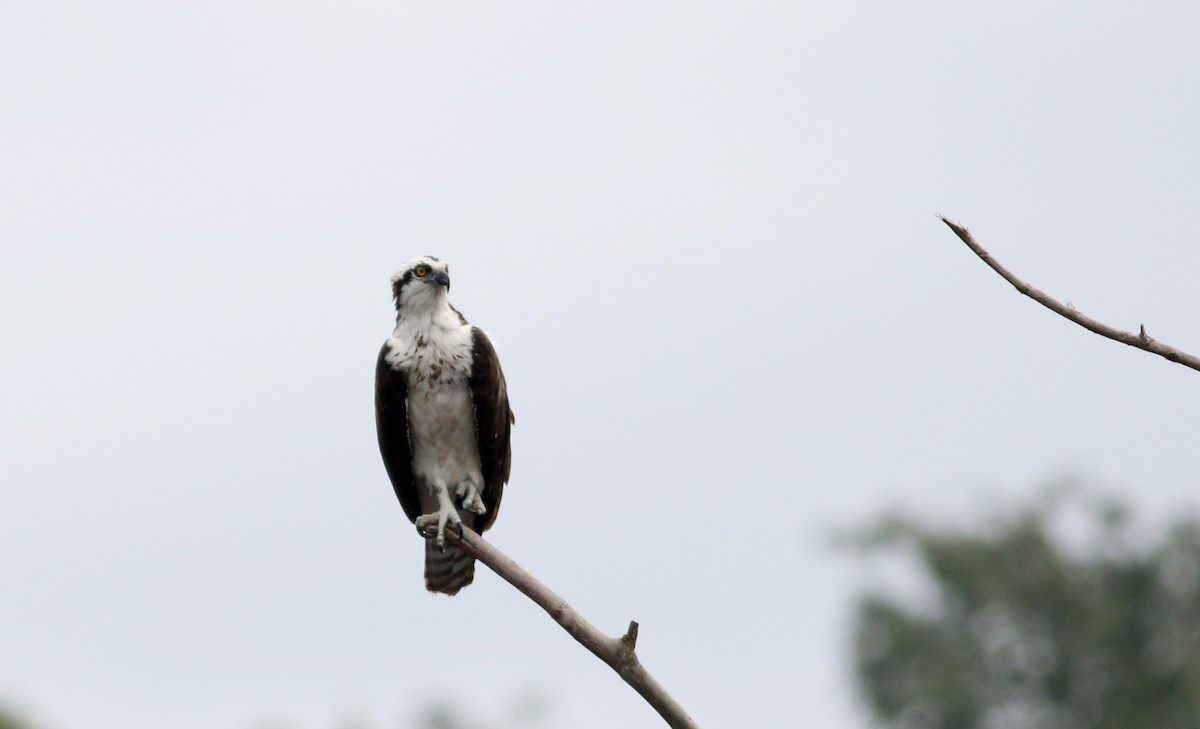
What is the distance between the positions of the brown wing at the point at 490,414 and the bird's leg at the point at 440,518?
22cm

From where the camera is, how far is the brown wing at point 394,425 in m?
8.29

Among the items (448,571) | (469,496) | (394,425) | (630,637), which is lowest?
(630,637)

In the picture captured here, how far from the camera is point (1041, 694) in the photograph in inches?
1767

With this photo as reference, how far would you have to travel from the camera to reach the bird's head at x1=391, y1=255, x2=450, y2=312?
828 cm

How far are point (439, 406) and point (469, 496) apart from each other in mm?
442

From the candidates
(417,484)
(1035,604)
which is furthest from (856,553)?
(417,484)

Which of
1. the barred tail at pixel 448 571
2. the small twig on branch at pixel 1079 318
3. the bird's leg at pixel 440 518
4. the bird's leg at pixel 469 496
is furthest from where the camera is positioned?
the bird's leg at pixel 469 496

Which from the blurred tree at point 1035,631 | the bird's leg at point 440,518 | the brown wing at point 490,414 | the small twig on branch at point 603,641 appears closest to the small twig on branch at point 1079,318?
the small twig on branch at point 603,641

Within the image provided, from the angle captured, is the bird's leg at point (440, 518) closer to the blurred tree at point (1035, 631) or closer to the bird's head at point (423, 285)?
the bird's head at point (423, 285)

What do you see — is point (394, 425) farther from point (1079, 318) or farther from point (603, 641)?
point (1079, 318)

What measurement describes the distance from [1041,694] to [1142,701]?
2.50m

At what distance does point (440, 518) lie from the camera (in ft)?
24.9

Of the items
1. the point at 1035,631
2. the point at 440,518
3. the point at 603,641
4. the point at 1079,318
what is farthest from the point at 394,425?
the point at 1035,631

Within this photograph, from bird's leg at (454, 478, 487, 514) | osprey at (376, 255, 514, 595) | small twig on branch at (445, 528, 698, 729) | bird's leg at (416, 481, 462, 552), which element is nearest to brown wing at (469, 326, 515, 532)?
osprey at (376, 255, 514, 595)
